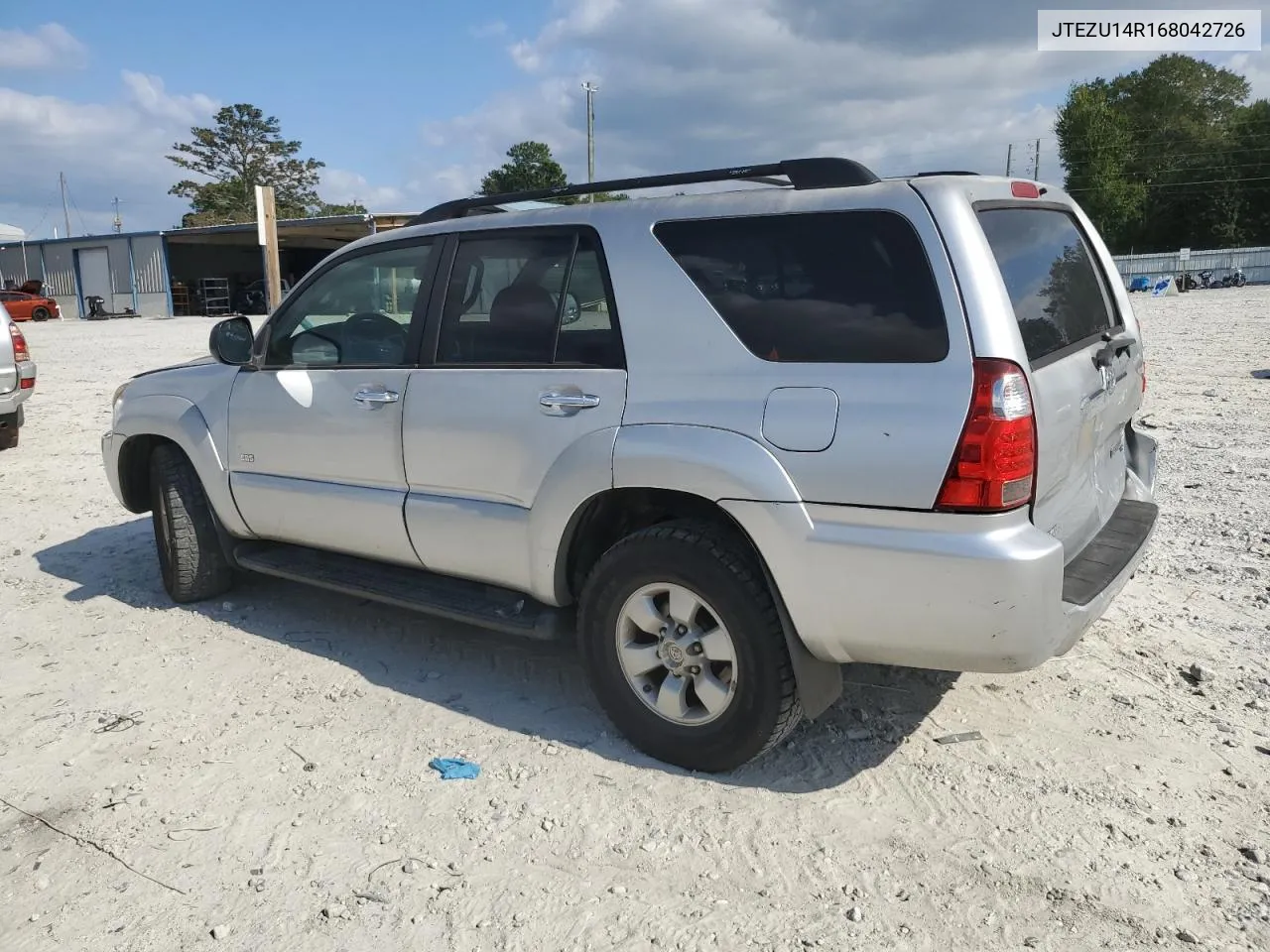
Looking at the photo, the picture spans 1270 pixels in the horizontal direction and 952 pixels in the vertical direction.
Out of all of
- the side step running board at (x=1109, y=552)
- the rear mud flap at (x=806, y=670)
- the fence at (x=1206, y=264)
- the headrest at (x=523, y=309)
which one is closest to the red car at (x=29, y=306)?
the headrest at (x=523, y=309)

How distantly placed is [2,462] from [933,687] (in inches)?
338

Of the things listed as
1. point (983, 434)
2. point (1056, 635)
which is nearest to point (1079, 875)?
point (1056, 635)

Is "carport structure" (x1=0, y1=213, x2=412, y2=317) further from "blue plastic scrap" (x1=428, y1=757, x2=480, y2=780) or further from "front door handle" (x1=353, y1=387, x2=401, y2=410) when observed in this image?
"blue plastic scrap" (x1=428, y1=757, x2=480, y2=780)

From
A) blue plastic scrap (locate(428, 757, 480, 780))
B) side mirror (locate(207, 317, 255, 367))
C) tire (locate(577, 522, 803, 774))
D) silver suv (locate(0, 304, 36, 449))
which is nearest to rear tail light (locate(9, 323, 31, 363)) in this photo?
silver suv (locate(0, 304, 36, 449))

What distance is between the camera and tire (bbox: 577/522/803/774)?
9.93 ft

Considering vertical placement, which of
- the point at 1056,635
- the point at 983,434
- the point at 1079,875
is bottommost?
Result: the point at 1079,875

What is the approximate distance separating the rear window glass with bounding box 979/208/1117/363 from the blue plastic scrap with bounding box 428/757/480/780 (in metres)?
2.27

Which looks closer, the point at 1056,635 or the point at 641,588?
the point at 1056,635

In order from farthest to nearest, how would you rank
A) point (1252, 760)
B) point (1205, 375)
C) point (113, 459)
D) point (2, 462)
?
point (1205, 375), point (2, 462), point (113, 459), point (1252, 760)

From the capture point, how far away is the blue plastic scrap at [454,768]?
130 inches

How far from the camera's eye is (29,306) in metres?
35.4

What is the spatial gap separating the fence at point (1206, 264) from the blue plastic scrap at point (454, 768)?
2205 inches

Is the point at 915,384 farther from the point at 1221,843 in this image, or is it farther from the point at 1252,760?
the point at 1252,760

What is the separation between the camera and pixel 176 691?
159 inches
